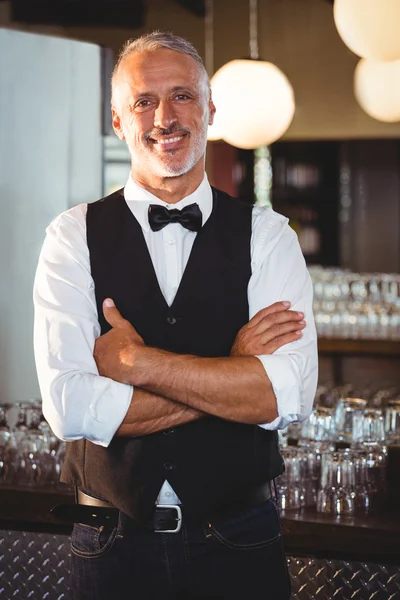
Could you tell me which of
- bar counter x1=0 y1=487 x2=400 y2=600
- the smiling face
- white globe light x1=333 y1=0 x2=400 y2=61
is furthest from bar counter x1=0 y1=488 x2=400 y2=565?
white globe light x1=333 y1=0 x2=400 y2=61

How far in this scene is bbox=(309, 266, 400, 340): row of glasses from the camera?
565 cm

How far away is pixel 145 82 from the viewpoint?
2.21 metres

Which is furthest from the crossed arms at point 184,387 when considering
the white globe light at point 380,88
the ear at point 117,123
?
the white globe light at point 380,88

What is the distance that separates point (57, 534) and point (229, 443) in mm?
1039

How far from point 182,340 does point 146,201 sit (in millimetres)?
384

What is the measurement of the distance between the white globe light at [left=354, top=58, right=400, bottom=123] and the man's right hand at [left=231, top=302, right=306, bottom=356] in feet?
10.0

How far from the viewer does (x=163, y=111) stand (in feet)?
7.16

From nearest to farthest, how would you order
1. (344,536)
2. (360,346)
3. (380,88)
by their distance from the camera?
(344,536), (380,88), (360,346)

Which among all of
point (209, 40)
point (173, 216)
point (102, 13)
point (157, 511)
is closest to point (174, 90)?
point (173, 216)

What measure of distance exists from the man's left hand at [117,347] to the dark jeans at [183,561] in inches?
13.2

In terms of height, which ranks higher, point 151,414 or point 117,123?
point 117,123

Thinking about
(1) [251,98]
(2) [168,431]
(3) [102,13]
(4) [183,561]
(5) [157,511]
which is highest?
(3) [102,13]

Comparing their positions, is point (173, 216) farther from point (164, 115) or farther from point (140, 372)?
point (140, 372)

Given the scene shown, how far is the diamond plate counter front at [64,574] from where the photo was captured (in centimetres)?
266
